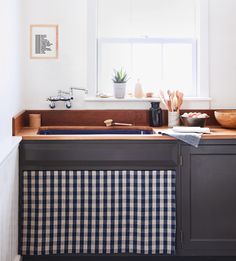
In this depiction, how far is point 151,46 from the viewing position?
356 centimetres

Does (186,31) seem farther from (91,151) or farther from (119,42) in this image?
(91,151)

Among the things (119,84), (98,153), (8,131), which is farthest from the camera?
(119,84)

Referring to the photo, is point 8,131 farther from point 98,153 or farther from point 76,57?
point 76,57

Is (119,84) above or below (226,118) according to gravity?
above

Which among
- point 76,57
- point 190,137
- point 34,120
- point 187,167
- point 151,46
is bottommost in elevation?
point 187,167

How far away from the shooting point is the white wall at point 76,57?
3.37 meters

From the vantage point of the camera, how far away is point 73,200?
9.20ft

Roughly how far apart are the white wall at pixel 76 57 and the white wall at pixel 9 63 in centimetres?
18

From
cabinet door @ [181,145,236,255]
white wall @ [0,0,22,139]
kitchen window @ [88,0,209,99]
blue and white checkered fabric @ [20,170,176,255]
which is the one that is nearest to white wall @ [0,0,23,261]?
white wall @ [0,0,22,139]

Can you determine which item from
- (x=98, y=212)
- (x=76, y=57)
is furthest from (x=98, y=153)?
(x=76, y=57)

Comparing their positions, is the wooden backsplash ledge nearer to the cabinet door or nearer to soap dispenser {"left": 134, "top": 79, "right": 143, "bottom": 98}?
soap dispenser {"left": 134, "top": 79, "right": 143, "bottom": 98}

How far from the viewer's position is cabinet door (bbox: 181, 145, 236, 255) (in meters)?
2.81

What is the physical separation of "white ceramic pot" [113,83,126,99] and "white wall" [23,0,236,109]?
0.23ft

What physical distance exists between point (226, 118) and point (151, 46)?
89 cm
